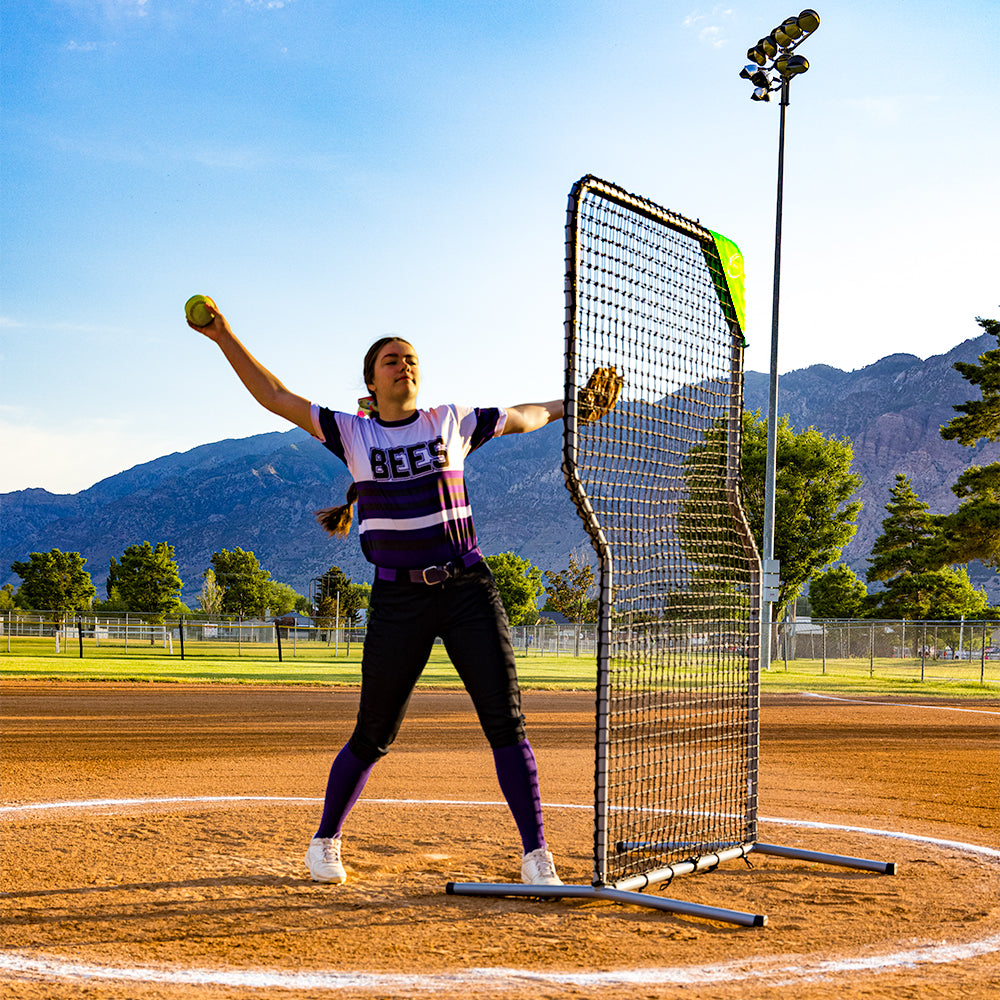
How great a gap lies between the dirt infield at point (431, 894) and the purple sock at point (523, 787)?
280 millimetres

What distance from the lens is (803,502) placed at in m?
47.5

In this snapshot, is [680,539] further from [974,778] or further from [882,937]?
[974,778]

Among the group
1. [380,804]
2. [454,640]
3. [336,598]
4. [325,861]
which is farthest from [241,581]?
[454,640]

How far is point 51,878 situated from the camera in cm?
461

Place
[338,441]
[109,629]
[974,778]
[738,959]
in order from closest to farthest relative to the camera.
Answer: [738,959]
[338,441]
[974,778]
[109,629]

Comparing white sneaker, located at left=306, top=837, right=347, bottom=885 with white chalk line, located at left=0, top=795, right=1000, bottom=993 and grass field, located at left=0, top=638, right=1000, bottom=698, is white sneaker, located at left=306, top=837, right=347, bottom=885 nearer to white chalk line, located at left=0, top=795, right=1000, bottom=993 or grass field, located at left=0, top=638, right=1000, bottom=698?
white chalk line, located at left=0, top=795, right=1000, bottom=993

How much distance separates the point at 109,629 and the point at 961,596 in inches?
2184

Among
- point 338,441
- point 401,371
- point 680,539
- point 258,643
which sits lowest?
point 258,643

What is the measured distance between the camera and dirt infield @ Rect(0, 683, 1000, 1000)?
3303 millimetres

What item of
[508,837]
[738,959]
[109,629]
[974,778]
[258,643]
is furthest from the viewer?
[258,643]

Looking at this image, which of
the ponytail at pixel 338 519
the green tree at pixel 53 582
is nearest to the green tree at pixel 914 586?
the green tree at pixel 53 582

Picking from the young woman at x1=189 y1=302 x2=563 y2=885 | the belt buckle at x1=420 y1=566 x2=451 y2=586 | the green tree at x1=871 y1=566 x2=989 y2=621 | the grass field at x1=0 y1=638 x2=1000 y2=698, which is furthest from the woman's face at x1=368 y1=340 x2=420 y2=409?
the green tree at x1=871 y1=566 x2=989 y2=621

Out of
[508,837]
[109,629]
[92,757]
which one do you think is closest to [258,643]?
[109,629]

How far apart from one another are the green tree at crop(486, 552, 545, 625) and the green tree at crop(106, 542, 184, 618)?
85.7 ft
